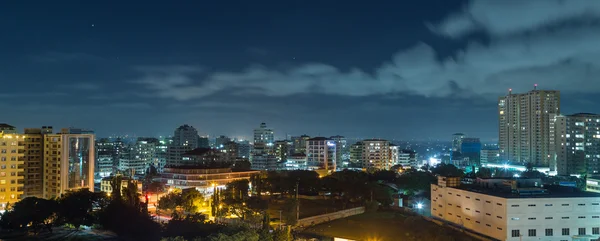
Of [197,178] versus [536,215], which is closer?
[536,215]

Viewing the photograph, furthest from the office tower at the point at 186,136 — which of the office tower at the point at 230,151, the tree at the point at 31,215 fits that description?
the tree at the point at 31,215

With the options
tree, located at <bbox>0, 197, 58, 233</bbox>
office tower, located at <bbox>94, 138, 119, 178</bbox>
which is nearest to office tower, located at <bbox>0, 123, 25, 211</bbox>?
tree, located at <bbox>0, 197, 58, 233</bbox>

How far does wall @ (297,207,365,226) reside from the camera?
23.9 meters

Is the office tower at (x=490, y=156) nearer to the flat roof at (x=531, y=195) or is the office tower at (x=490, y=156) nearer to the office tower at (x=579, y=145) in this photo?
the office tower at (x=579, y=145)

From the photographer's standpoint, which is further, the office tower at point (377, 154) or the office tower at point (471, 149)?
the office tower at point (471, 149)

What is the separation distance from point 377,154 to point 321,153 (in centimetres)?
1054

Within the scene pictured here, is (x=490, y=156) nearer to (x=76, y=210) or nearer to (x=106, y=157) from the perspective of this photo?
(x=106, y=157)

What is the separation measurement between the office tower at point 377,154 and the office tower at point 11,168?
41.2 meters

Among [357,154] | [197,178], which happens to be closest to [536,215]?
[197,178]

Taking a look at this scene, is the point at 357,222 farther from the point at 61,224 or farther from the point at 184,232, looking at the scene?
the point at 61,224

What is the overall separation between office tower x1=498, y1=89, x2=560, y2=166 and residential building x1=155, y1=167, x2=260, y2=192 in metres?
37.4

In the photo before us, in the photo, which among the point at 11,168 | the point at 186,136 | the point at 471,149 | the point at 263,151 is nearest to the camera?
the point at 11,168

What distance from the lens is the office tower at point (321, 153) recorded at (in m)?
52.3

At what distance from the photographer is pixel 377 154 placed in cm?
5978
